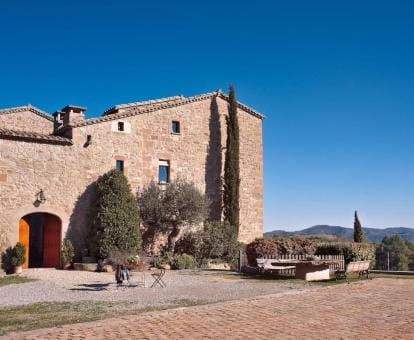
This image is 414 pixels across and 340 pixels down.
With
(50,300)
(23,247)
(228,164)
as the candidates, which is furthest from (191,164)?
(50,300)

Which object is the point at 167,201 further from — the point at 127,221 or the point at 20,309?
the point at 20,309

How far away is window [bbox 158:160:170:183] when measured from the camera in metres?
24.9

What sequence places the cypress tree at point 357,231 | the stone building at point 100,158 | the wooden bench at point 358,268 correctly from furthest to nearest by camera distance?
the cypress tree at point 357,231
the stone building at point 100,158
the wooden bench at point 358,268

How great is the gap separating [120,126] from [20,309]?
46.2 ft

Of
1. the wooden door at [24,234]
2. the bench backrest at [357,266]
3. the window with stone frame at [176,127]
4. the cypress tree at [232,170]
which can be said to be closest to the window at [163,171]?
the window with stone frame at [176,127]

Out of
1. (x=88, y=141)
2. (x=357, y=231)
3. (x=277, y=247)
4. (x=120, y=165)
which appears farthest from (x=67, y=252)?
(x=357, y=231)

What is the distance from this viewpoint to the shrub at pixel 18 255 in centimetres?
1891

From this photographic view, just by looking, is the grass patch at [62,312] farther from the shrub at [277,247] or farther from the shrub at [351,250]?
the shrub at [351,250]

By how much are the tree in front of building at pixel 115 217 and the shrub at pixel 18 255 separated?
305 centimetres

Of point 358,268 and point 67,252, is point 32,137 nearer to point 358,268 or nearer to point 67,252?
point 67,252

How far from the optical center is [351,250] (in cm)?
2064

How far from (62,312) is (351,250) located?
14.2m

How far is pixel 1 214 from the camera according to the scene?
1938 centimetres

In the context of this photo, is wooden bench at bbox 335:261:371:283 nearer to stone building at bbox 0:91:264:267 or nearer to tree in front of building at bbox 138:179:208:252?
tree in front of building at bbox 138:179:208:252
